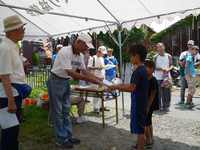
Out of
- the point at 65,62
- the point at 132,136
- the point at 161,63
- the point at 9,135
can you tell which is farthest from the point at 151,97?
the point at 161,63

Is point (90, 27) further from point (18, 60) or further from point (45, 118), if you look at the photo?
point (18, 60)

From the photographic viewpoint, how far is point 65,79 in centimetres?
525

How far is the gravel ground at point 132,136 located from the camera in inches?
220

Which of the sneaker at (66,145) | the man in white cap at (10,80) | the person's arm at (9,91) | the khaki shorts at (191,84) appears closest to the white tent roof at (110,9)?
the khaki shorts at (191,84)

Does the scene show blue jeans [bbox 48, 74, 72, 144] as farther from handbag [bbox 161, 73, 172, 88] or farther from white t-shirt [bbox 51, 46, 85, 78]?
handbag [bbox 161, 73, 172, 88]

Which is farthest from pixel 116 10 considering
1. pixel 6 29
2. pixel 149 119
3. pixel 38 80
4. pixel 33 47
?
pixel 33 47

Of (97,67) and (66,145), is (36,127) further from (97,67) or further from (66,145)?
(97,67)

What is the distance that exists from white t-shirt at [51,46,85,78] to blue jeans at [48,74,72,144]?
13 centimetres

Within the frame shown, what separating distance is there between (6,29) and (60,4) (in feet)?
16.5

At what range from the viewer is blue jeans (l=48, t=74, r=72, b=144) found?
5.25 m

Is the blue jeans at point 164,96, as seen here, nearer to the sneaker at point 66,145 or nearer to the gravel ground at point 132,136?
the gravel ground at point 132,136

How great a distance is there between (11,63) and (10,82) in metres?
0.21

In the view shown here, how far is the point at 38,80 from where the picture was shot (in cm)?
1374

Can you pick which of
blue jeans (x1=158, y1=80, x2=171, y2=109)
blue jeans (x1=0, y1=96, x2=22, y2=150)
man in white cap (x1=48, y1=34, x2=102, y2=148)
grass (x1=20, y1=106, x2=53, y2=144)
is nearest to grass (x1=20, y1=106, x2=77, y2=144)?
grass (x1=20, y1=106, x2=53, y2=144)
